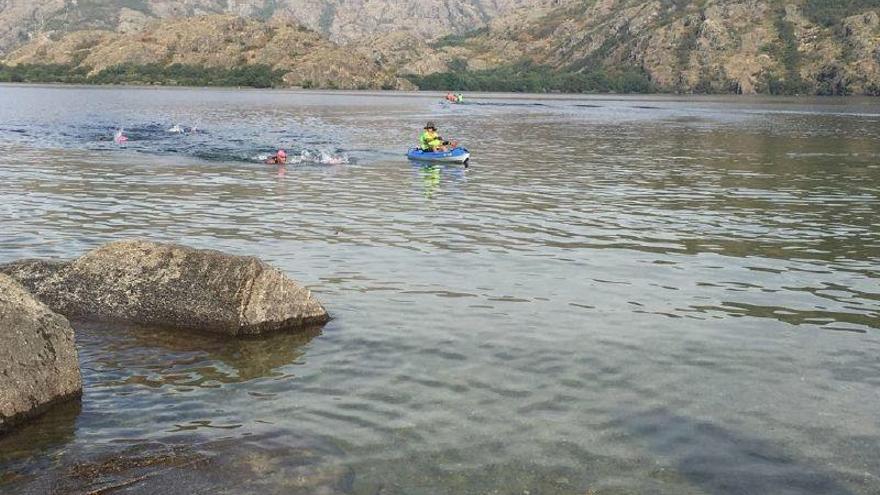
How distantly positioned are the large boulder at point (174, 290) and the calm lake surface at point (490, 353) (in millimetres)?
572

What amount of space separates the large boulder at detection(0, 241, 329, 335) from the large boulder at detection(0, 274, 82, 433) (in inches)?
141

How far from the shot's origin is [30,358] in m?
12.3

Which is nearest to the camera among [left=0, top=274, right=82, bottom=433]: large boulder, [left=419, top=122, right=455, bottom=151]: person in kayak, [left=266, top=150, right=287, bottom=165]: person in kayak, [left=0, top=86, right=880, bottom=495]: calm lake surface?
[left=0, top=86, right=880, bottom=495]: calm lake surface

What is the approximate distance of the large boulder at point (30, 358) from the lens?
38.7 ft

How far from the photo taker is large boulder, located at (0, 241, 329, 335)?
16.4 m

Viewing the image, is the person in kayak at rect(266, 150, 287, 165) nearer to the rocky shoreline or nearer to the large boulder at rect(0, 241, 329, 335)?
the rocky shoreline

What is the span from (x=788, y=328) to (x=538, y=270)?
7.12 m

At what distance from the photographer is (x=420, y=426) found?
12.2 metres

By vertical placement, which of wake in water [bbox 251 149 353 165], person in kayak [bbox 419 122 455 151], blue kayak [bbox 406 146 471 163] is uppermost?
person in kayak [bbox 419 122 455 151]

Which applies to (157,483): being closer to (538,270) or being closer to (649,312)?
(649,312)

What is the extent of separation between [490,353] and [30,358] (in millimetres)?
7793

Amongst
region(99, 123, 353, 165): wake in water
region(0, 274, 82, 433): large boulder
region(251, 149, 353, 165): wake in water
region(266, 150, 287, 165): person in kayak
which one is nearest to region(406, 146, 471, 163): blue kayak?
region(251, 149, 353, 165): wake in water

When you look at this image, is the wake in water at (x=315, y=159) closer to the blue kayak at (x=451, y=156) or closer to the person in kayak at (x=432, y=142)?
the person in kayak at (x=432, y=142)

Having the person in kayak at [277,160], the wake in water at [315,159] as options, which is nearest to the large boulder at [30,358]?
the person in kayak at [277,160]
